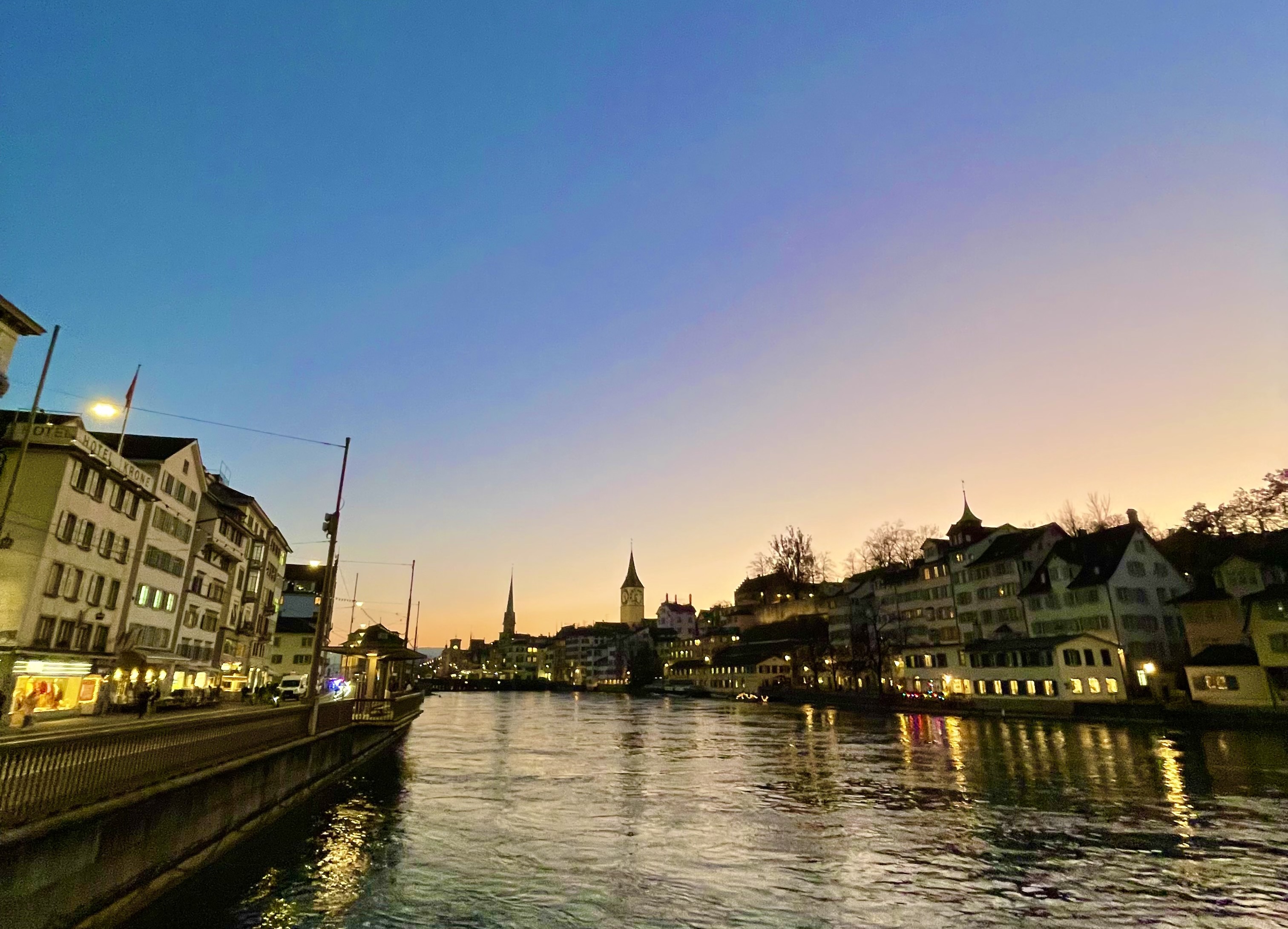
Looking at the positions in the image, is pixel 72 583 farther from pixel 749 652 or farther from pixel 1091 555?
pixel 749 652

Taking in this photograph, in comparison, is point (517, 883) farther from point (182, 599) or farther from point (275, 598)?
point (275, 598)

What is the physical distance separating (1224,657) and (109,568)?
294ft

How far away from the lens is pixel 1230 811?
82.2 ft

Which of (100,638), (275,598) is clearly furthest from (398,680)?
(100,638)

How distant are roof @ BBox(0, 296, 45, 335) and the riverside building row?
5051 millimetres

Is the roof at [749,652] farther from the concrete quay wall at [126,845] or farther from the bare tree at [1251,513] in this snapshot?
the concrete quay wall at [126,845]

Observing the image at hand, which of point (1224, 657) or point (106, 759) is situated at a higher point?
point (1224, 657)

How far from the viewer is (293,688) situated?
230 ft

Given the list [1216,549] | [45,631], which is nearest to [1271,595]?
[1216,549]

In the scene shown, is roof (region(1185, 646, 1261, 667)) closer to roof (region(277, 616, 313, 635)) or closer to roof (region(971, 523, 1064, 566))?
roof (region(971, 523, 1064, 566))

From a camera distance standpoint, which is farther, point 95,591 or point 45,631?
point 95,591

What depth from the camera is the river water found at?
14.9 meters

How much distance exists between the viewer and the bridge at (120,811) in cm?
1101

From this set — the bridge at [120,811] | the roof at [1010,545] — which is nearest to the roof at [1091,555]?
the roof at [1010,545]
